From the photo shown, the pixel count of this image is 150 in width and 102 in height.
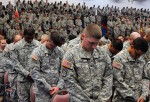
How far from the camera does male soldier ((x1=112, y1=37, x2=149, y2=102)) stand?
2852mm

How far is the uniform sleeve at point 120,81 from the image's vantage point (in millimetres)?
2842

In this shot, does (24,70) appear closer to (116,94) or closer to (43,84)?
(43,84)

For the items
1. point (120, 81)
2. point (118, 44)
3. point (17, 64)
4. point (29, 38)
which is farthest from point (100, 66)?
point (17, 64)

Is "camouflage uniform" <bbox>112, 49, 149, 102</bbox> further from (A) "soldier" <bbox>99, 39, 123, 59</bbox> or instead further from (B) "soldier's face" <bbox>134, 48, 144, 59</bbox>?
(A) "soldier" <bbox>99, 39, 123, 59</bbox>

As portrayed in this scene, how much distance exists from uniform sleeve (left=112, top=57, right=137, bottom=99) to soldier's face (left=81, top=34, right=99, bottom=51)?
52 cm

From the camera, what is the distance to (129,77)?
288 cm

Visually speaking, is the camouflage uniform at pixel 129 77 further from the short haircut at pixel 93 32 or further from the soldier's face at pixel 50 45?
the soldier's face at pixel 50 45

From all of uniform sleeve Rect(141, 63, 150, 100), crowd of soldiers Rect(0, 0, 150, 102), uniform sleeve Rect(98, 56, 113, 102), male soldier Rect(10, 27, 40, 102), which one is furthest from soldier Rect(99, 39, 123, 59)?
uniform sleeve Rect(98, 56, 113, 102)

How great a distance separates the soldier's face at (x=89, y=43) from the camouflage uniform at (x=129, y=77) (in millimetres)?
538

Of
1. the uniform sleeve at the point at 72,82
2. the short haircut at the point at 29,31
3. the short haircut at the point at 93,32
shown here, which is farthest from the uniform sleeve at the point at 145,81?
the short haircut at the point at 29,31

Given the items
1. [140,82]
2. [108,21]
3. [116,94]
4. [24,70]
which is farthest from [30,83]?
[108,21]

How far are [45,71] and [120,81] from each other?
0.94 meters

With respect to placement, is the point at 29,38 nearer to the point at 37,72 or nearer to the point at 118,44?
the point at 37,72

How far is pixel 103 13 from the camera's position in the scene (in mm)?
19406
